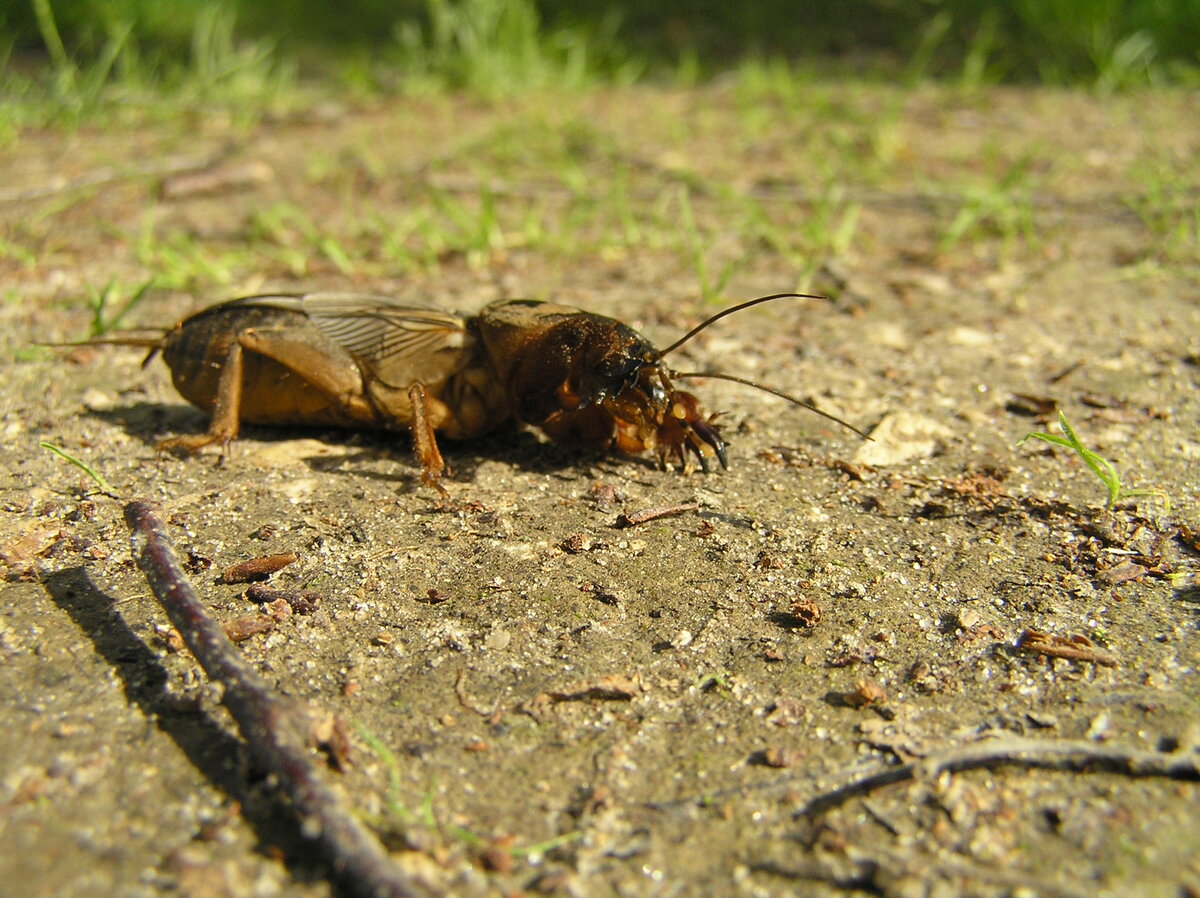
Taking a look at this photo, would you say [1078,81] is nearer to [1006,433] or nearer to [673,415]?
[1006,433]

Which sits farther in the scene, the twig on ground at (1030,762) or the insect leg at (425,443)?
the insect leg at (425,443)

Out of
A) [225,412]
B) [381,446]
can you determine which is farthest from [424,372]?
[225,412]

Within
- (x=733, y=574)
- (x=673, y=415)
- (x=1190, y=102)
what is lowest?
(x=733, y=574)

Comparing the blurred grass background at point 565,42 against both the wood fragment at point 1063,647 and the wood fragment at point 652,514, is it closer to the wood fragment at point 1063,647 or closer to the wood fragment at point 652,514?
the wood fragment at point 652,514

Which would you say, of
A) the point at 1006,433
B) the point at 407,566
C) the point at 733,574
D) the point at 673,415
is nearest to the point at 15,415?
the point at 407,566

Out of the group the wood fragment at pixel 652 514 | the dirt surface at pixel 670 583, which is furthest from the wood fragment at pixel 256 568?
the wood fragment at pixel 652 514

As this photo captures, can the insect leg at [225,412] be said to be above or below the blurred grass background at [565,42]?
below

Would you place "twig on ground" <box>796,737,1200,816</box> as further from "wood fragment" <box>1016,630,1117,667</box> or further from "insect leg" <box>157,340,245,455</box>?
"insect leg" <box>157,340,245,455</box>
